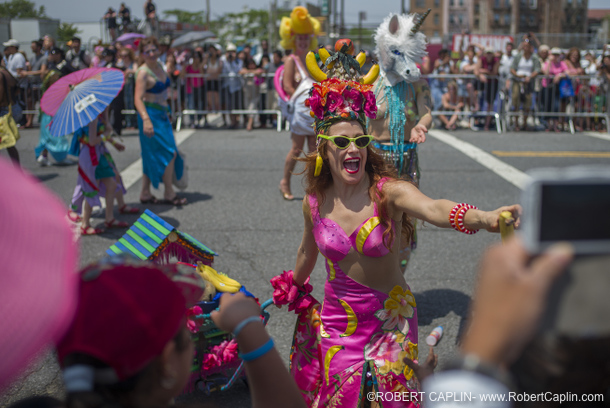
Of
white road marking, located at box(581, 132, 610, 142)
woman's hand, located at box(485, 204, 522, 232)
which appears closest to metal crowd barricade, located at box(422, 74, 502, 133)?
white road marking, located at box(581, 132, 610, 142)

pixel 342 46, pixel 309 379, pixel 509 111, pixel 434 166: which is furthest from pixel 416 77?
pixel 509 111

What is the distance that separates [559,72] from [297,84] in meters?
8.59

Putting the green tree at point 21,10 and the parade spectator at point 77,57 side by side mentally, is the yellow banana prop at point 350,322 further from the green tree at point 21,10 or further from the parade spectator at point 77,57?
the green tree at point 21,10

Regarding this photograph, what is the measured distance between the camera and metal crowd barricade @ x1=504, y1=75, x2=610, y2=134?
Answer: 1349 cm

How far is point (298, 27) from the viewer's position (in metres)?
7.74

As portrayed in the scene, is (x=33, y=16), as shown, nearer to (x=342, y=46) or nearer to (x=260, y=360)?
(x=342, y=46)

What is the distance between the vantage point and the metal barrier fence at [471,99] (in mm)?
13508

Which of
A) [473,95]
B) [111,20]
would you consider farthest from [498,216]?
[111,20]

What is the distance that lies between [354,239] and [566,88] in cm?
1229

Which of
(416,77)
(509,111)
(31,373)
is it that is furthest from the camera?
(509,111)

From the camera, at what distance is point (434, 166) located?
9.45 m

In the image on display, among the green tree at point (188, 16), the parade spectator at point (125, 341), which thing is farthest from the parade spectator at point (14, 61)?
the green tree at point (188, 16)

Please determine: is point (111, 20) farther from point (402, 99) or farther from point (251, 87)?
point (402, 99)

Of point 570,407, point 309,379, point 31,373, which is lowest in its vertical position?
point 31,373
